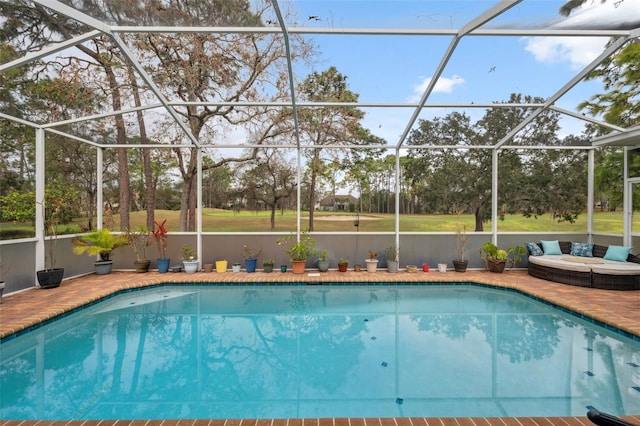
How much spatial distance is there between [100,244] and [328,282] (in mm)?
5397

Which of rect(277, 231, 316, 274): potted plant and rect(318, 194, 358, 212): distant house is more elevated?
rect(318, 194, 358, 212): distant house

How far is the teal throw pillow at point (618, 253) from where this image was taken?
6.77 m

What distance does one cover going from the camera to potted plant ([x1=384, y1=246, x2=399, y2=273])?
775cm

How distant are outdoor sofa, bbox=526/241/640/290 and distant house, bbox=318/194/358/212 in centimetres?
528

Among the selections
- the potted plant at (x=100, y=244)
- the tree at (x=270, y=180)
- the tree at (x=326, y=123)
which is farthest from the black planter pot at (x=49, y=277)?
the tree at (x=326, y=123)

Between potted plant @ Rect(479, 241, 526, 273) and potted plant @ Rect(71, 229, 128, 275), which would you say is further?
potted plant @ Rect(479, 241, 526, 273)

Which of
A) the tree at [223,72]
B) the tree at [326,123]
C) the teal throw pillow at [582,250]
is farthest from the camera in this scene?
the tree at [326,123]

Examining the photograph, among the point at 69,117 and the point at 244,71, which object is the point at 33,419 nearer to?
the point at 69,117

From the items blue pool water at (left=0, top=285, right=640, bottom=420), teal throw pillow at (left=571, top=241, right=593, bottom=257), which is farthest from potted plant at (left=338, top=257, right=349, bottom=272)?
teal throw pillow at (left=571, top=241, right=593, bottom=257)

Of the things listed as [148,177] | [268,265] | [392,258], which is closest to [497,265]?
[392,258]

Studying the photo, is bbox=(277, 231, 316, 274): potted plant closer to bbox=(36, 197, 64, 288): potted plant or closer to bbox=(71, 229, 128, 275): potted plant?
bbox=(71, 229, 128, 275): potted plant

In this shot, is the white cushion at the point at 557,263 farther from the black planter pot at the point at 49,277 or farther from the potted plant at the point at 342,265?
the black planter pot at the point at 49,277

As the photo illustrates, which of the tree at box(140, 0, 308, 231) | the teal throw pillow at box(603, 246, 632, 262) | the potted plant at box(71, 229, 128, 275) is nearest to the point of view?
the teal throw pillow at box(603, 246, 632, 262)

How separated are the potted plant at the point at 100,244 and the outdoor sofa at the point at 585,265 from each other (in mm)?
10006
